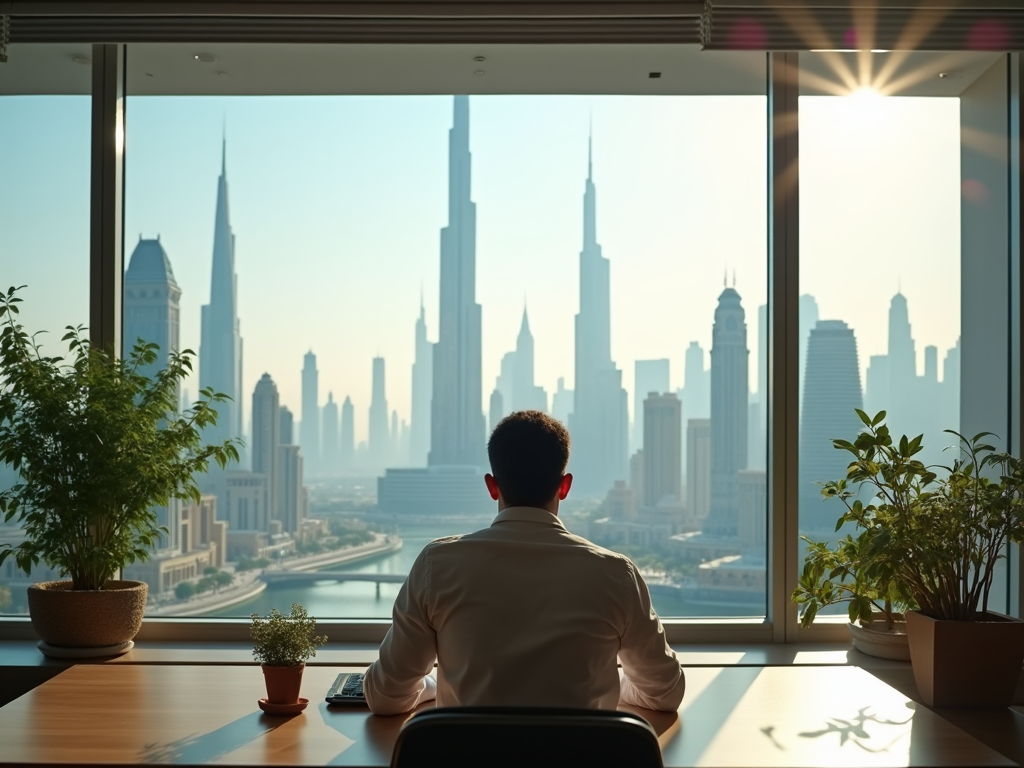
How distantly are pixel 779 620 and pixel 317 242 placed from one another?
Answer: 2187mm

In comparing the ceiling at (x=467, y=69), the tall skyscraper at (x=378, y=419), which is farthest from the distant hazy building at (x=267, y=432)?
the ceiling at (x=467, y=69)

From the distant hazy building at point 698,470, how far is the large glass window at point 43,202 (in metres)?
2.28

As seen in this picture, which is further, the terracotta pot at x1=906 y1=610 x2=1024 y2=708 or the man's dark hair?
the terracotta pot at x1=906 y1=610 x2=1024 y2=708

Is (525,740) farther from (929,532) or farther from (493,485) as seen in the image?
(929,532)

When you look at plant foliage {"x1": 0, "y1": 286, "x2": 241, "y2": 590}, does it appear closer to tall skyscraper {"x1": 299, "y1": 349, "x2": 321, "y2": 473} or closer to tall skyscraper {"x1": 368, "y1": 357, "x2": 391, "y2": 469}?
tall skyscraper {"x1": 299, "y1": 349, "x2": 321, "y2": 473}

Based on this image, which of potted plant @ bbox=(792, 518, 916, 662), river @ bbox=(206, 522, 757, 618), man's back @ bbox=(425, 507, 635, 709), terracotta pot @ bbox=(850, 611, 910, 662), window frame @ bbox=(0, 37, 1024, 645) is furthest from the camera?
river @ bbox=(206, 522, 757, 618)

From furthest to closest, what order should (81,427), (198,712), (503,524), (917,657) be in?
(81,427)
(917,657)
(198,712)
(503,524)

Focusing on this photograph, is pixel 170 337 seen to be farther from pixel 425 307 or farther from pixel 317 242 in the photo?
pixel 425 307

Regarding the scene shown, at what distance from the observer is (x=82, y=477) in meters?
3.04

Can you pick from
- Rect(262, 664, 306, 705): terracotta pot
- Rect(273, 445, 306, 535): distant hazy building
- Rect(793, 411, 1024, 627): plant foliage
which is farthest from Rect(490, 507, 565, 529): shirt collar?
Rect(273, 445, 306, 535): distant hazy building

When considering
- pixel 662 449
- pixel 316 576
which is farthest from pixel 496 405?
pixel 316 576

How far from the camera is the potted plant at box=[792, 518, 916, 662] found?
9.69 feet

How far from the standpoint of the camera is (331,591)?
11.8 feet

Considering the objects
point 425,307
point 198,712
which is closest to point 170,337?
point 425,307
